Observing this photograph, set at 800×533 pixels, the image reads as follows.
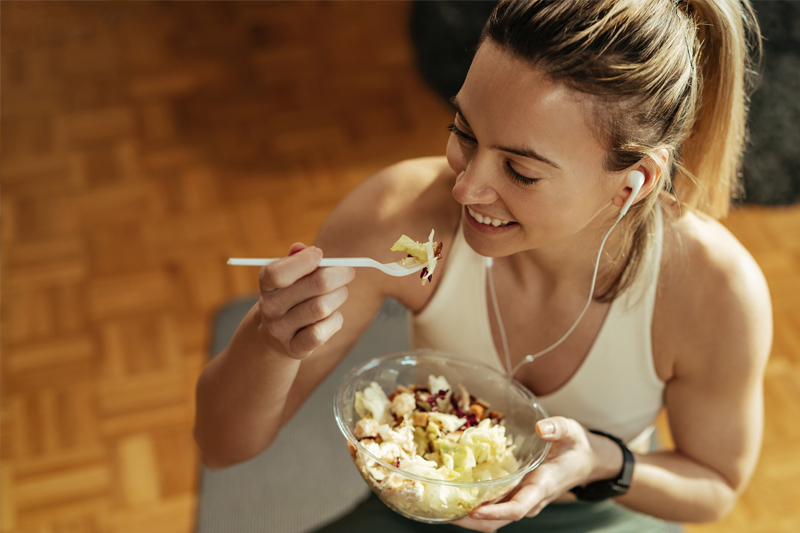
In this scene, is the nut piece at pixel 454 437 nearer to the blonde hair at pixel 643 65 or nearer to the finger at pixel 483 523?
the finger at pixel 483 523

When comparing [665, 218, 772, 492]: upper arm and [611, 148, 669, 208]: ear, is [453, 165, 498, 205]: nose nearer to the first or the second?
[611, 148, 669, 208]: ear

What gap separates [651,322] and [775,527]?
109 cm

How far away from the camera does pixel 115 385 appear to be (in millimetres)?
2213

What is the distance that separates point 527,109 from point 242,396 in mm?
608

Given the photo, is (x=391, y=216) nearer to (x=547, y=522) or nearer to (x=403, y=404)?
(x=403, y=404)

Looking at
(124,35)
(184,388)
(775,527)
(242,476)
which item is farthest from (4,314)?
(775,527)

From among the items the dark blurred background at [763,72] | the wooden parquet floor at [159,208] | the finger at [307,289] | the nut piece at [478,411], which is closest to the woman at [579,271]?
the finger at [307,289]

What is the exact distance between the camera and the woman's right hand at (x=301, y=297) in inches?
33.4

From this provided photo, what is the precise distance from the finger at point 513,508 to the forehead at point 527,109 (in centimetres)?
46

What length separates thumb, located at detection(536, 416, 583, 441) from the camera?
100cm

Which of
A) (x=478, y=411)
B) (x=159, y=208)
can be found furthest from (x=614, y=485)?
(x=159, y=208)

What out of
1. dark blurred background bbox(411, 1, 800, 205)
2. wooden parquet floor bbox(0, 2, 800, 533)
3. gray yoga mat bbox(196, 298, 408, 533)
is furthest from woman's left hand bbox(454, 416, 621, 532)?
dark blurred background bbox(411, 1, 800, 205)

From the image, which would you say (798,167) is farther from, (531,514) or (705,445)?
(531,514)

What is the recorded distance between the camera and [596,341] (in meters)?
1.27
